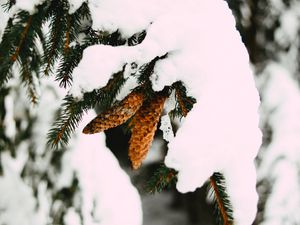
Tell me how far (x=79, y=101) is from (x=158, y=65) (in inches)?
9.1

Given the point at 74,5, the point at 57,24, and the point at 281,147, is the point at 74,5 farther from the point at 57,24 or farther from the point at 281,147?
the point at 281,147

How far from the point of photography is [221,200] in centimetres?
98

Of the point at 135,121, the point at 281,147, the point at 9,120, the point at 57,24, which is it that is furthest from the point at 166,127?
the point at 281,147

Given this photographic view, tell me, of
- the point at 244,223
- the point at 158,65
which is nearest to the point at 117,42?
the point at 158,65

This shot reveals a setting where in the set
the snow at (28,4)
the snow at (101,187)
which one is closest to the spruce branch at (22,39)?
the snow at (28,4)

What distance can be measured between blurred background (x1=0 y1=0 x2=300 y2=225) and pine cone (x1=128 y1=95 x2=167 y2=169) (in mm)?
243

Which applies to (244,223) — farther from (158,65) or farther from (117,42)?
(117,42)

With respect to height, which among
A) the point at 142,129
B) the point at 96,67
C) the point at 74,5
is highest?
the point at 74,5

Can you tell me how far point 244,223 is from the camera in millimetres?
989

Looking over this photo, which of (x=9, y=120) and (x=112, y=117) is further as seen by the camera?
(x=9, y=120)

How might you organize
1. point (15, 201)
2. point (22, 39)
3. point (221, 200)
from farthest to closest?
point (15, 201), point (22, 39), point (221, 200)

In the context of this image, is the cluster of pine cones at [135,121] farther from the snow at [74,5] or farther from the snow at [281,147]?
the snow at [281,147]

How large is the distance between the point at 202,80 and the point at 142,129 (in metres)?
0.20

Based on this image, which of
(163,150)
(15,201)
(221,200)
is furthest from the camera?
(163,150)
